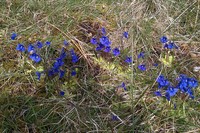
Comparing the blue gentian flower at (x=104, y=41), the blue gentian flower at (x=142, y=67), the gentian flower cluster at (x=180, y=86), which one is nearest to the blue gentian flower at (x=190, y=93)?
the gentian flower cluster at (x=180, y=86)

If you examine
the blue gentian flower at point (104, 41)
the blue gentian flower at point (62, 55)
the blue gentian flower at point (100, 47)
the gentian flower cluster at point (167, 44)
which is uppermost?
the gentian flower cluster at point (167, 44)

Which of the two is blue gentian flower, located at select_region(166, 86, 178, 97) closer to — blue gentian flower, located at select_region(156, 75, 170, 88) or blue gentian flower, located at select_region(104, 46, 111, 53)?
blue gentian flower, located at select_region(156, 75, 170, 88)

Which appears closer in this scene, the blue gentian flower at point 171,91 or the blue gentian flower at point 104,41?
the blue gentian flower at point 171,91

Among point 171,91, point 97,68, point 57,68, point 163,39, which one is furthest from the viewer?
point 163,39

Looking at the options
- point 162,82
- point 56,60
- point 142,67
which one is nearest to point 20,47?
point 56,60

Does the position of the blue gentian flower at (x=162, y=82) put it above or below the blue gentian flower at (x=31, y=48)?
above

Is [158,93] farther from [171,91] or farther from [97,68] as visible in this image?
[97,68]

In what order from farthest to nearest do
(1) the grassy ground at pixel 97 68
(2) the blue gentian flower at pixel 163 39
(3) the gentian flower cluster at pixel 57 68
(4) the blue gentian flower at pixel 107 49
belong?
(2) the blue gentian flower at pixel 163 39
(4) the blue gentian flower at pixel 107 49
(3) the gentian flower cluster at pixel 57 68
(1) the grassy ground at pixel 97 68

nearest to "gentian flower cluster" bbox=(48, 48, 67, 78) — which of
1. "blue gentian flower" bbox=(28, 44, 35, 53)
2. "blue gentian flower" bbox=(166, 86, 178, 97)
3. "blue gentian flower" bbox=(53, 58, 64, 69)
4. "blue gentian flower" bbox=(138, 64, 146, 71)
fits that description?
"blue gentian flower" bbox=(53, 58, 64, 69)

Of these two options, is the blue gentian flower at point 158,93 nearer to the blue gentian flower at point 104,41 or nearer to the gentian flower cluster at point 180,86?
the gentian flower cluster at point 180,86

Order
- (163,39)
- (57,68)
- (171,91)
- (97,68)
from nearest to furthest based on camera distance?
(171,91), (57,68), (97,68), (163,39)
